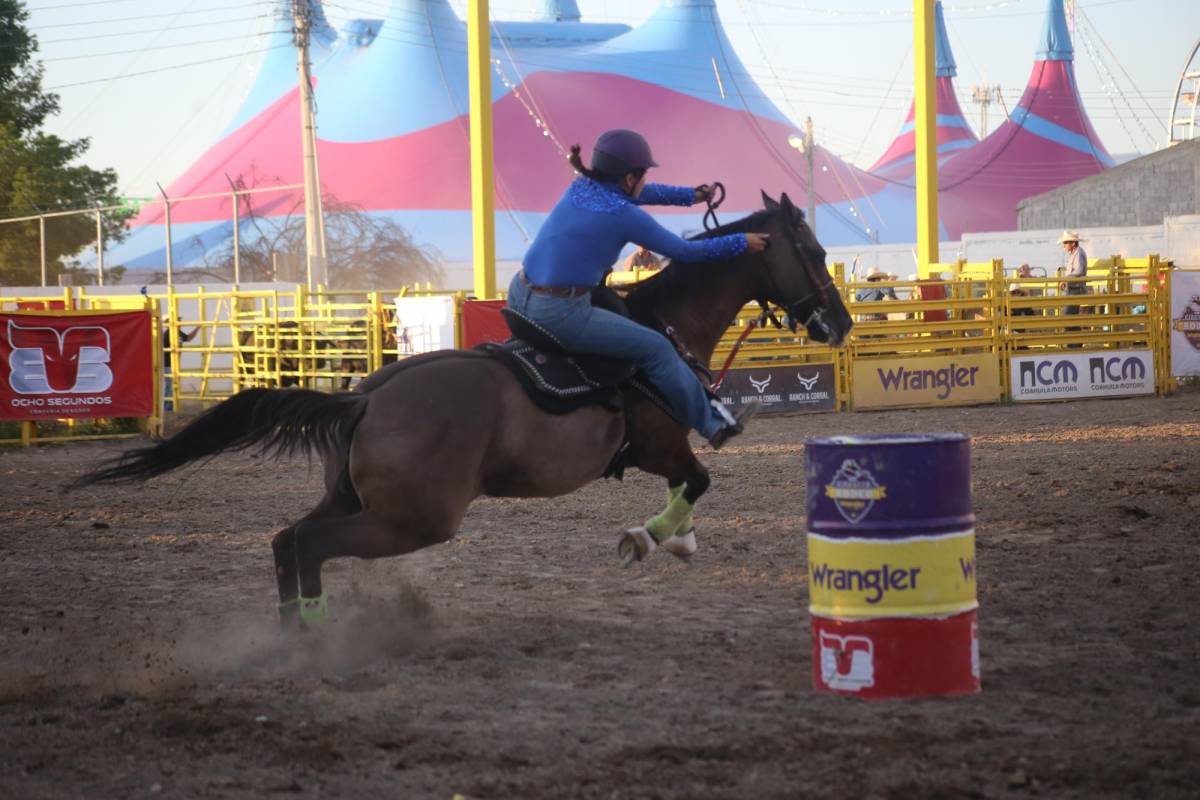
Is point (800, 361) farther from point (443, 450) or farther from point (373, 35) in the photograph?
point (373, 35)

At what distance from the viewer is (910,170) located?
5725 centimetres

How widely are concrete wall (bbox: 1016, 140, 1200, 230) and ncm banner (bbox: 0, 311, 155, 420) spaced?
2862cm

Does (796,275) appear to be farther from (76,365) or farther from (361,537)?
(76,365)

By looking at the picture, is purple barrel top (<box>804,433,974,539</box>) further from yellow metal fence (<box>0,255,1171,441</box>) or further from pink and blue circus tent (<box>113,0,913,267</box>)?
pink and blue circus tent (<box>113,0,913,267</box>)

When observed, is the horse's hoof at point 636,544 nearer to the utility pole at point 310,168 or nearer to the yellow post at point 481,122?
the yellow post at point 481,122

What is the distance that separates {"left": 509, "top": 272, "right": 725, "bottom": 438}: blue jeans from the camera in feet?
18.9

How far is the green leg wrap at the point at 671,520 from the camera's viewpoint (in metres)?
6.23

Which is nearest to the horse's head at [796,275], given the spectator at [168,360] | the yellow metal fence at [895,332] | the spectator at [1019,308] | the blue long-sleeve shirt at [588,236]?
the blue long-sleeve shirt at [588,236]

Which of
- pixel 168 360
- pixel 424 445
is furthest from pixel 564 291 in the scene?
pixel 168 360

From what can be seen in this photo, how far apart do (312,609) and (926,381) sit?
14.1 m

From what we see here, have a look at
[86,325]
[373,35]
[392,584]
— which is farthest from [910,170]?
[392,584]

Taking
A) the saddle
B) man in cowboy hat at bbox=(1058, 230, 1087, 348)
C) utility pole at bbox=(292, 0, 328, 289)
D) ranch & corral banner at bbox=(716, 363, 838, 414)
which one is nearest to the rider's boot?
the saddle

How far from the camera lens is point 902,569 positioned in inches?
176

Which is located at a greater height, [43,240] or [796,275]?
[43,240]
